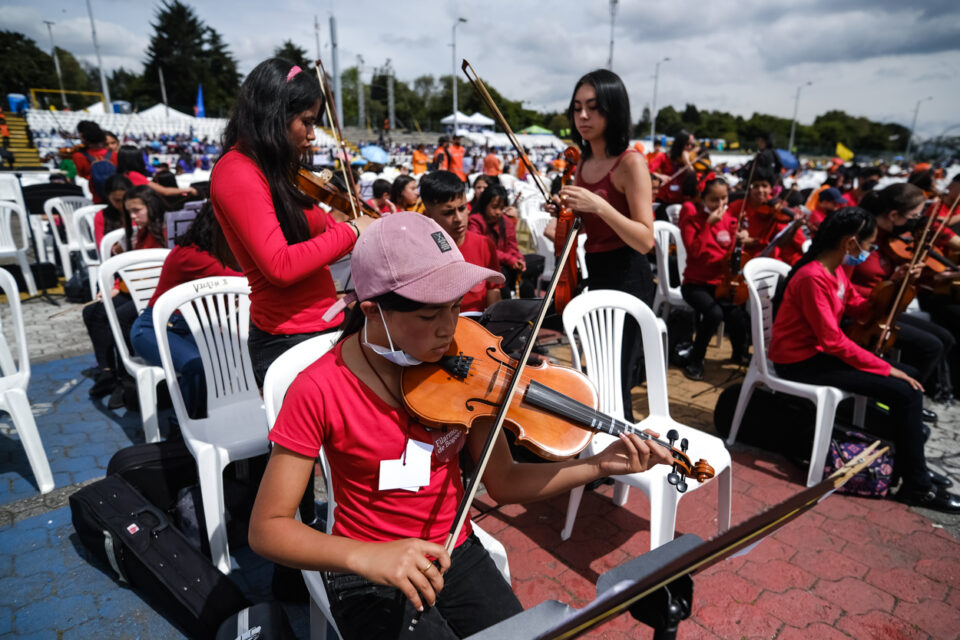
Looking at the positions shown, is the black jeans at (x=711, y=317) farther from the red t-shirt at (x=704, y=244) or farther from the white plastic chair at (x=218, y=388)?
the white plastic chair at (x=218, y=388)

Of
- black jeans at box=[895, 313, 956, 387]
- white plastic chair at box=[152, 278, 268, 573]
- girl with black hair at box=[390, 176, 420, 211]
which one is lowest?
black jeans at box=[895, 313, 956, 387]

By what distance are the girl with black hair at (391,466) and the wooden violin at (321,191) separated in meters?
1.39

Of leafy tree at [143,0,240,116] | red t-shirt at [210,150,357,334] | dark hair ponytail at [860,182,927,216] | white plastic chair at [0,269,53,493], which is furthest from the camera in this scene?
A: leafy tree at [143,0,240,116]

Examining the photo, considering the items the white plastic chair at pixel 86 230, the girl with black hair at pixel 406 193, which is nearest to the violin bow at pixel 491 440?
the girl with black hair at pixel 406 193

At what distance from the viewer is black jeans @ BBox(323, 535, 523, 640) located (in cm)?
136

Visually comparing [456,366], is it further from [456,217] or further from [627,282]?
[456,217]

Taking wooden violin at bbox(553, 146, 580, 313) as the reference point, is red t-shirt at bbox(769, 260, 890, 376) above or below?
below

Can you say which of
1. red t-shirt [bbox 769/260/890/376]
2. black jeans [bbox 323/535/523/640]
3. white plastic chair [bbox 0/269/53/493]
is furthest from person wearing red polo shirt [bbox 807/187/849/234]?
white plastic chair [bbox 0/269/53/493]

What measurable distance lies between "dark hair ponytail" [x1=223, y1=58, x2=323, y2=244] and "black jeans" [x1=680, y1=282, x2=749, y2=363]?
411 cm

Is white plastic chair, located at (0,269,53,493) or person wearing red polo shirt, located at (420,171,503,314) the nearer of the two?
white plastic chair, located at (0,269,53,493)

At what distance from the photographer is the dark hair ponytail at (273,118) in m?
1.94

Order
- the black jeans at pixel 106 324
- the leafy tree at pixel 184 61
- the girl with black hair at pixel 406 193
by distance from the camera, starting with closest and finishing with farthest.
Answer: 1. the black jeans at pixel 106 324
2. the girl with black hair at pixel 406 193
3. the leafy tree at pixel 184 61

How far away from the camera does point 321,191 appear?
2717 mm

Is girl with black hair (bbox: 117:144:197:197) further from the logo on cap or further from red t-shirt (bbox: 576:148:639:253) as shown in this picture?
the logo on cap
